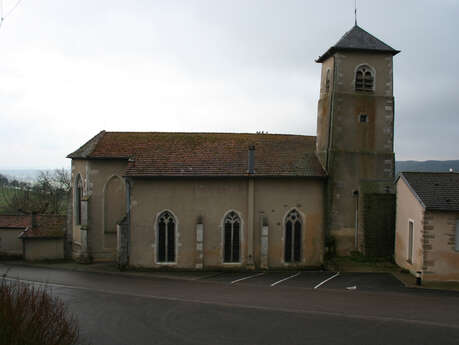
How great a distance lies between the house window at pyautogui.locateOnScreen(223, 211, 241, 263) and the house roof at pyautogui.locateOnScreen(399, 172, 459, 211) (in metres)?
9.81

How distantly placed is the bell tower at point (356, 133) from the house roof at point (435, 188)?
3115 millimetres

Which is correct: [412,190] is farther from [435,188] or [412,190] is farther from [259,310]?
[259,310]

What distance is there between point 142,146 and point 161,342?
17042mm

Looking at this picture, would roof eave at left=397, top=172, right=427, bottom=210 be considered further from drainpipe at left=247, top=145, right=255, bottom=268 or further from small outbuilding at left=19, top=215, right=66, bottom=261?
small outbuilding at left=19, top=215, right=66, bottom=261

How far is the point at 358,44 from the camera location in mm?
27234

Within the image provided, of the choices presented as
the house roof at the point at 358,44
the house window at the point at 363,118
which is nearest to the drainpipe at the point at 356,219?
the house window at the point at 363,118

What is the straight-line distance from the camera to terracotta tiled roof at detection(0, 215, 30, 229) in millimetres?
36531

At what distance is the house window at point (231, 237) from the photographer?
26.6 metres

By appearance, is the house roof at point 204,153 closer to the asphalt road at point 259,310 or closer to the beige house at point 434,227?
the beige house at point 434,227

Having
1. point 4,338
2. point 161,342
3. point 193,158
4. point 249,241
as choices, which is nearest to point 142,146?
point 193,158

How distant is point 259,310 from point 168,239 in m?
10.6

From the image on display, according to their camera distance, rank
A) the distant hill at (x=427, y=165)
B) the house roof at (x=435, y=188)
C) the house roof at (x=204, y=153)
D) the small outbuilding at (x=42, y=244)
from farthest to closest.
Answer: the distant hill at (x=427, y=165) < the small outbuilding at (x=42, y=244) < the house roof at (x=204, y=153) < the house roof at (x=435, y=188)

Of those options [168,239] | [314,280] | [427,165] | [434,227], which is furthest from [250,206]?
[427,165]

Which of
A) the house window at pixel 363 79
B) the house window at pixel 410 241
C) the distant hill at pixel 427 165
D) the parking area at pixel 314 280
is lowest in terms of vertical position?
the parking area at pixel 314 280
